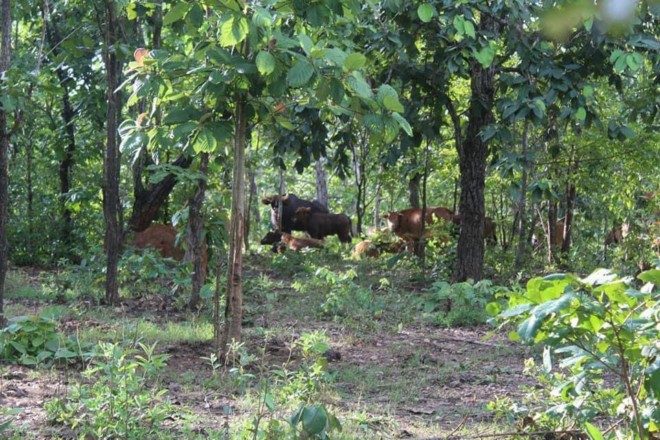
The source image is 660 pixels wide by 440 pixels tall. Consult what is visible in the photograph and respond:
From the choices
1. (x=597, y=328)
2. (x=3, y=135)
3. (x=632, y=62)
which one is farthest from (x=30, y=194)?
(x=597, y=328)

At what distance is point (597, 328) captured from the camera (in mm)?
3072

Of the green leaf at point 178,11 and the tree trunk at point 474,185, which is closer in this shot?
the green leaf at point 178,11

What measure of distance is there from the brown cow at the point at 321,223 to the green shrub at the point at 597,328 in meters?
15.1

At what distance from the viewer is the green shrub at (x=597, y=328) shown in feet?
9.40

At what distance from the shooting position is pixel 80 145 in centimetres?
1314

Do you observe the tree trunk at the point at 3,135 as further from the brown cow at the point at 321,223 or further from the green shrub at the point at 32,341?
the brown cow at the point at 321,223

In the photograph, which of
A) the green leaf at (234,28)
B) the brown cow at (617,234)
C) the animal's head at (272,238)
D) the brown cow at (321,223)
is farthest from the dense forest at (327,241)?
the brown cow at (321,223)

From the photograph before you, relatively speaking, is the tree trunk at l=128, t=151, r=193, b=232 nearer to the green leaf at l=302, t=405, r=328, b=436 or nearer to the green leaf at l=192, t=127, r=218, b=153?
the green leaf at l=192, t=127, r=218, b=153

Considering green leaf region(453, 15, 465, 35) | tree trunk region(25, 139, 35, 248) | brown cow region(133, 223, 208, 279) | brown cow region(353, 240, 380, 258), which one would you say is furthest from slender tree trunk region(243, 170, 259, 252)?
green leaf region(453, 15, 465, 35)

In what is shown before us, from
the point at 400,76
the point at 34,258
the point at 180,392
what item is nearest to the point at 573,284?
the point at 180,392

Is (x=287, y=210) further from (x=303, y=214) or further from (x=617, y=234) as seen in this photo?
(x=617, y=234)

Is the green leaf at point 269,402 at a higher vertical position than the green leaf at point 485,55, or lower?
lower

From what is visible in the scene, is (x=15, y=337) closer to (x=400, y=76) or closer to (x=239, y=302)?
(x=239, y=302)

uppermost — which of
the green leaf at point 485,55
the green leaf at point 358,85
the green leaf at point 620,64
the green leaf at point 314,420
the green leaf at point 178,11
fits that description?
the green leaf at point 485,55
